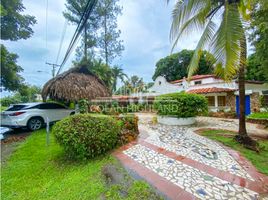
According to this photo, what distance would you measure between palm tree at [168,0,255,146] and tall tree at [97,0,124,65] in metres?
14.7

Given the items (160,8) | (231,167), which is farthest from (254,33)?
(231,167)

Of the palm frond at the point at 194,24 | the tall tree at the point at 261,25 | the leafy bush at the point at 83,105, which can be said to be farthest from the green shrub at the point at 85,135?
the tall tree at the point at 261,25

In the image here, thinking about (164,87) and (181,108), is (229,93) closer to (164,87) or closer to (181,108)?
(181,108)

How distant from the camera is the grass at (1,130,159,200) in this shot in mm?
3535

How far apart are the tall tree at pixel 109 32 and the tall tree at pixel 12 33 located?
9606 mm

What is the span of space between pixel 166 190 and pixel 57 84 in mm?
9285

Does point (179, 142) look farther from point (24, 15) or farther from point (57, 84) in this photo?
point (24, 15)

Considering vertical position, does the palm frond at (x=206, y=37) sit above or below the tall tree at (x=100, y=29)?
below

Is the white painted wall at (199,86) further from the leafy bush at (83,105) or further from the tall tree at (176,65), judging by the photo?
the tall tree at (176,65)

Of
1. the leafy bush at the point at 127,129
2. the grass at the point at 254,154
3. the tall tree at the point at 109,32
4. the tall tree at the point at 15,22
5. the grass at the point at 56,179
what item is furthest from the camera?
the tall tree at the point at 109,32

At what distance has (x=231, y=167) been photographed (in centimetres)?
452

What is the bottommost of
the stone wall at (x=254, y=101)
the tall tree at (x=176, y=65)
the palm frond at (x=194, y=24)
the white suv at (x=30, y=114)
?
the white suv at (x=30, y=114)

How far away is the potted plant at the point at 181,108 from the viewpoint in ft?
36.1

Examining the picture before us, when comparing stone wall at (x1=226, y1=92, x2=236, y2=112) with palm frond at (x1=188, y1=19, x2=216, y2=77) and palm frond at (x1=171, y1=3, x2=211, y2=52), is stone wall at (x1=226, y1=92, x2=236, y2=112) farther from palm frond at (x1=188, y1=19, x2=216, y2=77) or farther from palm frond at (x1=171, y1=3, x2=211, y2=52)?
palm frond at (x1=188, y1=19, x2=216, y2=77)
